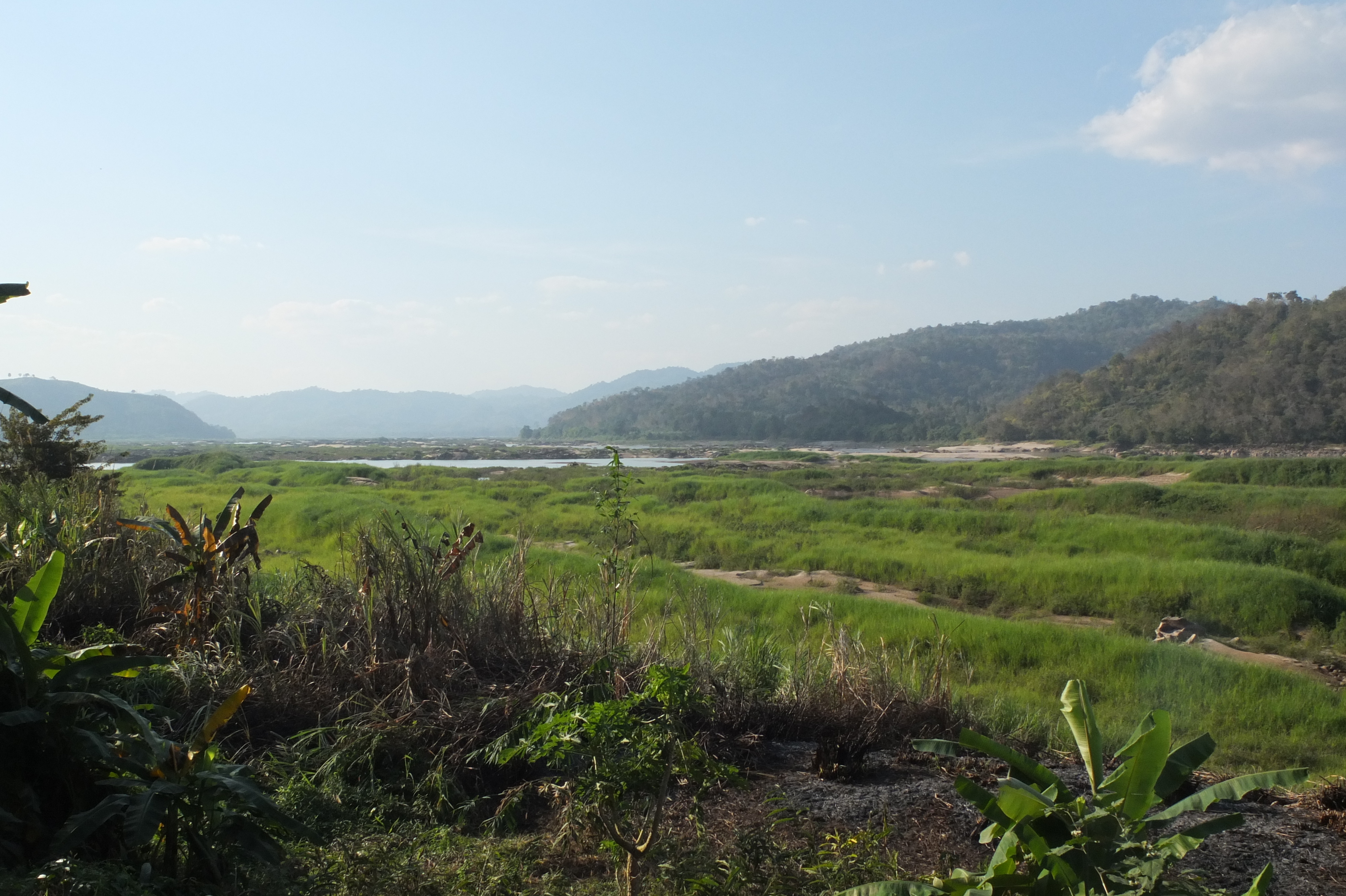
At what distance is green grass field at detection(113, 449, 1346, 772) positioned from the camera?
26.2 feet

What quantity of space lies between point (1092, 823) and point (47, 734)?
114 inches

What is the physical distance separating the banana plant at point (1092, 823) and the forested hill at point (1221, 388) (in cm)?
5267

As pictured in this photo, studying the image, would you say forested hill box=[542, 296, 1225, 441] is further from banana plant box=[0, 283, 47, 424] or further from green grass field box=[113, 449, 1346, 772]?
banana plant box=[0, 283, 47, 424]

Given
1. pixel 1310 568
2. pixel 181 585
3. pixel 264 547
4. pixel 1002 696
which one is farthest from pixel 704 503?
pixel 181 585

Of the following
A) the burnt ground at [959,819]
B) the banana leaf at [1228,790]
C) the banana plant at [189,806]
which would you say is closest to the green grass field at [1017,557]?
the burnt ground at [959,819]

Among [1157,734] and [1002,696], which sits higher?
[1157,734]

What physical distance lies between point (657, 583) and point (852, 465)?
3365 cm

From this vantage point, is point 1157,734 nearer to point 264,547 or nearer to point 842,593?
point 842,593

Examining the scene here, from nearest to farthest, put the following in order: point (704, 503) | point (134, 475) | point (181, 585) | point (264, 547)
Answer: point (181, 585) < point (264, 547) < point (704, 503) < point (134, 475)

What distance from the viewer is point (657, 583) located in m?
13.3

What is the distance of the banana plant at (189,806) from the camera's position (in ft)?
7.95

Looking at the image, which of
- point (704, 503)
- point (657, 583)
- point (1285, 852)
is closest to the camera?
point (1285, 852)

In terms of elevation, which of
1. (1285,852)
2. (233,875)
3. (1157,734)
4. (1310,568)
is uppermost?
(1157,734)

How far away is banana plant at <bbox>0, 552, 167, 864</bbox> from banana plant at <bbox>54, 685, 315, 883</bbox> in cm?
10
